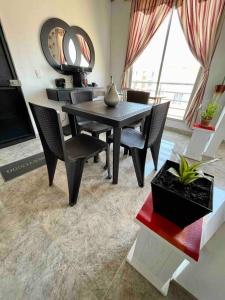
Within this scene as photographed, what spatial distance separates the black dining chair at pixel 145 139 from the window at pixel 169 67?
2004 millimetres

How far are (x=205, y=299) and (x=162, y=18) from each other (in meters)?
3.77

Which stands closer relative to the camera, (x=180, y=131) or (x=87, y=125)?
(x=87, y=125)

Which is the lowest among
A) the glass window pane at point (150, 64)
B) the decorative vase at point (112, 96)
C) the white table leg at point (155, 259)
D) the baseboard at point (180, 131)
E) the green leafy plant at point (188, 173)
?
the baseboard at point (180, 131)

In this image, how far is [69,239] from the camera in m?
1.10

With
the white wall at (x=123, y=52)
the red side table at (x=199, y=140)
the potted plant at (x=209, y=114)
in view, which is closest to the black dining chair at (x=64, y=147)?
the red side table at (x=199, y=140)

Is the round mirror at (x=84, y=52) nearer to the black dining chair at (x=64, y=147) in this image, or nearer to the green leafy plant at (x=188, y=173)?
the black dining chair at (x=64, y=147)

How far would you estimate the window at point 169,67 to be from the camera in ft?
8.80

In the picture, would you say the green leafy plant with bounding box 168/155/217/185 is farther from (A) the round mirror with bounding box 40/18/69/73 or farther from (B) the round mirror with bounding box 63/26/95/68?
(B) the round mirror with bounding box 63/26/95/68

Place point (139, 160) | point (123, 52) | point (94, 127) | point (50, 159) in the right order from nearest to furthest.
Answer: point (50, 159), point (139, 160), point (94, 127), point (123, 52)

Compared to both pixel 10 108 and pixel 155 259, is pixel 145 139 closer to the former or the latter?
pixel 155 259

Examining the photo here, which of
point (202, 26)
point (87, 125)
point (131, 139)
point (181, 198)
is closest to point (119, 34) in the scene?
point (202, 26)

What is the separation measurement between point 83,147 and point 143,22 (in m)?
3.04

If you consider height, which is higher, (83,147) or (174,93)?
(174,93)

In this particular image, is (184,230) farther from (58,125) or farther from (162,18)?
(162,18)
